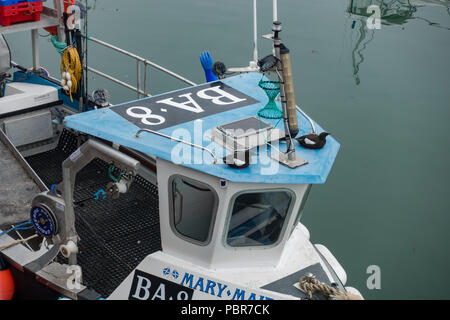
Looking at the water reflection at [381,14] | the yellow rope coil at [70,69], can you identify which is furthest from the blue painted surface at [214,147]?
the water reflection at [381,14]

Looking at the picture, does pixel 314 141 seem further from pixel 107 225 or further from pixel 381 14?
pixel 381 14

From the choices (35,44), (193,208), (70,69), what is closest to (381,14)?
(35,44)

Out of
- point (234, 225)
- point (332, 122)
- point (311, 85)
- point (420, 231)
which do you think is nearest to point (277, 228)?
point (234, 225)

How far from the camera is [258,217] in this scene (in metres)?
5.63

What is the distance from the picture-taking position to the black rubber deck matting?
6853mm

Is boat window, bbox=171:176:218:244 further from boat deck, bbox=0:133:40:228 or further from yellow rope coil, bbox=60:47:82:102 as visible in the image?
yellow rope coil, bbox=60:47:82:102

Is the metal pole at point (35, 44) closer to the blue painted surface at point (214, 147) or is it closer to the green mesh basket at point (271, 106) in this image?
the blue painted surface at point (214, 147)

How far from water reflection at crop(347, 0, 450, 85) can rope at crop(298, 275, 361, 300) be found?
15044mm

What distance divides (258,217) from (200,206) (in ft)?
1.99

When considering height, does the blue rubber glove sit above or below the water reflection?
below

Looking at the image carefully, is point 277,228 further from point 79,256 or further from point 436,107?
point 436,107

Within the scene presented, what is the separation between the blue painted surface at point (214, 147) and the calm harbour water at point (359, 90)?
5202 mm

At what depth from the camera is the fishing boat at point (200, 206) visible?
5.32 metres

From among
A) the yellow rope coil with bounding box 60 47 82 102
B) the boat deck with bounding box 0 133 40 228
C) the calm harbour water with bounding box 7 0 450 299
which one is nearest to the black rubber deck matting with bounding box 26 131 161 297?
the boat deck with bounding box 0 133 40 228
